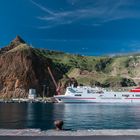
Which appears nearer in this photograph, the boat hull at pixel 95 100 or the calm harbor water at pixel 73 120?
the calm harbor water at pixel 73 120

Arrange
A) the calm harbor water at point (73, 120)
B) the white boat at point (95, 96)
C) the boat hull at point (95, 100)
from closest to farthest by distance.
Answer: the calm harbor water at point (73, 120) → the boat hull at point (95, 100) → the white boat at point (95, 96)

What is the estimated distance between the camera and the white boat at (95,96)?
178m

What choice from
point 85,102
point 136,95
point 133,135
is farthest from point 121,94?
point 133,135

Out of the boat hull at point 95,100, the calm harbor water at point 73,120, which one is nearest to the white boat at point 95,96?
the boat hull at point 95,100

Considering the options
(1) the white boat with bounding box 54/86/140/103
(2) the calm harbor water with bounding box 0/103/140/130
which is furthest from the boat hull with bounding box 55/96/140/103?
(2) the calm harbor water with bounding box 0/103/140/130

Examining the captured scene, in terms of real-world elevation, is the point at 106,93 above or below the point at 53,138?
above

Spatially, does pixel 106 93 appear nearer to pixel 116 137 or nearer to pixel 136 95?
pixel 136 95

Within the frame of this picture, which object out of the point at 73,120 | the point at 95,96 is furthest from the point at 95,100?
the point at 73,120

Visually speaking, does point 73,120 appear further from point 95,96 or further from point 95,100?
point 95,100

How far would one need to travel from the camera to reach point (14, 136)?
11312 millimetres

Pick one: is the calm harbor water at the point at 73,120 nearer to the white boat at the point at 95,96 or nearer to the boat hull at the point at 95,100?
the boat hull at the point at 95,100

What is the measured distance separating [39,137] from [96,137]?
5.95 feet

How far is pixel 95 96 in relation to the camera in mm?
180875

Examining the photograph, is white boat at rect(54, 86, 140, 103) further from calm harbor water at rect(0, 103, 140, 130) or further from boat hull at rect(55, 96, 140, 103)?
calm harbor water at rect(0, 103, 140, 130)
